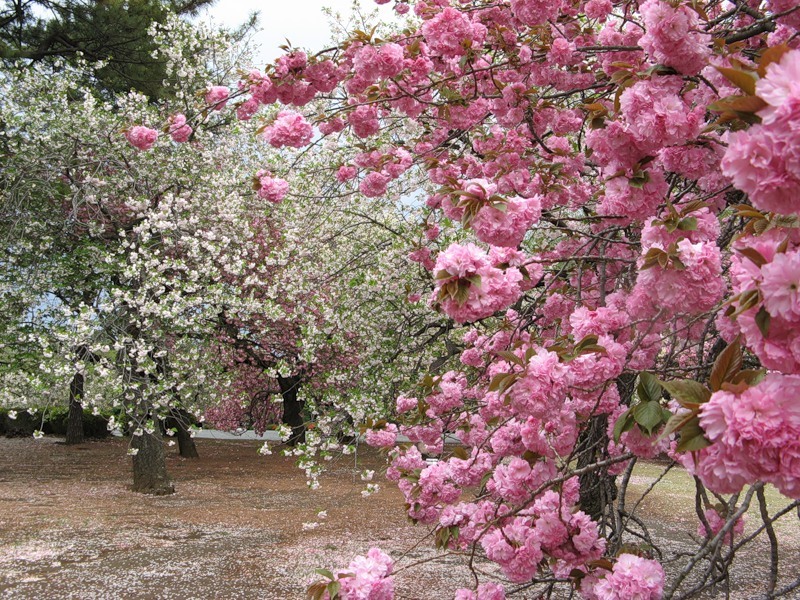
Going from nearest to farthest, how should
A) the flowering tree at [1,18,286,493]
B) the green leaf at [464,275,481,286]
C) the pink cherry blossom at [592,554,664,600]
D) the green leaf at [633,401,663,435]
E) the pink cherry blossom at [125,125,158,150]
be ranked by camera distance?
the green leaf at [633,401,663,435], the green leaf at [464,275,481,286], the pink cherry blossom at [592,554,664,600], the pink cherry blossom at [125,125,158,150], the flowering tree at [1,18,286,493]

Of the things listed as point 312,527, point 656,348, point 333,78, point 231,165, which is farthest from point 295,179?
point 656,348

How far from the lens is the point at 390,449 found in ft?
12.5

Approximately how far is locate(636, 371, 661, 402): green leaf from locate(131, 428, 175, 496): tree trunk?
8307 mm

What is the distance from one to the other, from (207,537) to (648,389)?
570 cm

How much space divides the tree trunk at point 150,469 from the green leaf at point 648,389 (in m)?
8.31

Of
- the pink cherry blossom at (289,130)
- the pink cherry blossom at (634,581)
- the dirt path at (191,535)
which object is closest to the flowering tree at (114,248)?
the dirt path at (191,535)

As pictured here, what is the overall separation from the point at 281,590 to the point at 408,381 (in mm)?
2480

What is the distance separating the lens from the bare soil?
465 centimetres

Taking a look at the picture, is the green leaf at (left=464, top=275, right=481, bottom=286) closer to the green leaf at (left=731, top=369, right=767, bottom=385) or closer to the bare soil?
the green leaf at (left=731, top=369, right=767, bottom=385)

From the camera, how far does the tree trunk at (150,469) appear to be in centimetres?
874

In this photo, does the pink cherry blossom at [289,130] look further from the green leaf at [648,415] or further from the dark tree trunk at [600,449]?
the green leaf at [648,415]

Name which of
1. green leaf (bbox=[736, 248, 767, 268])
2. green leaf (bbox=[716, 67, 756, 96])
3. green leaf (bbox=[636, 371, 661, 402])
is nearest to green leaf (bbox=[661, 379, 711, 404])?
green leaf (bbox=[736, 248, 767, 268])

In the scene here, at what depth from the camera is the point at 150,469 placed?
8820mm

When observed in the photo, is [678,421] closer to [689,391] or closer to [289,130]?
[689,391]
